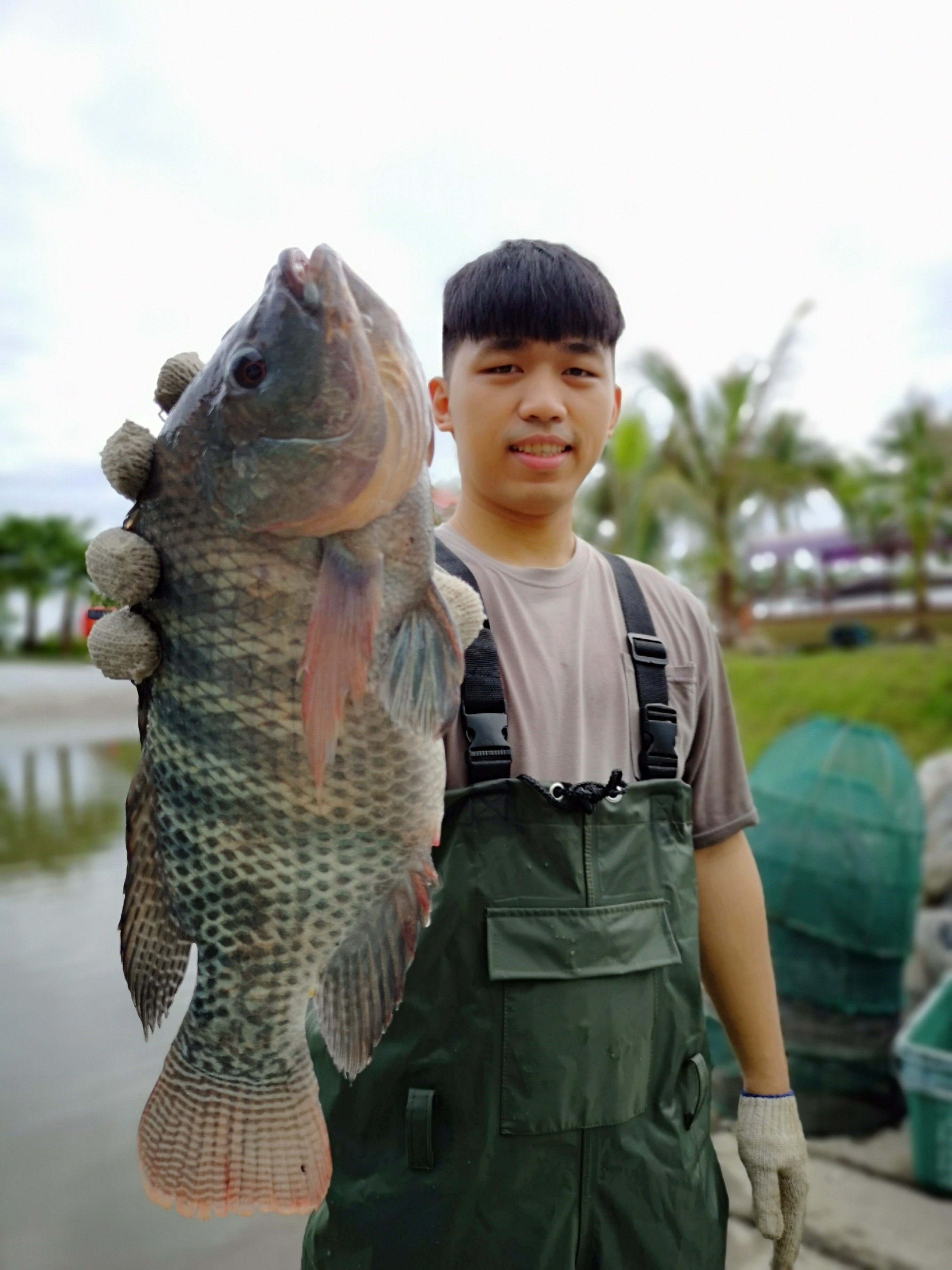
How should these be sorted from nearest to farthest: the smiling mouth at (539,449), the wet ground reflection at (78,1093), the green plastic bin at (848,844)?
1. the smiling mouth at (539,449)
2. the wet ground reflection at (78,1093)
3. the green plastic bin at (848,844)

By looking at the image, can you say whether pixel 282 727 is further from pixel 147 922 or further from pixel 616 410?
pixel 616 410

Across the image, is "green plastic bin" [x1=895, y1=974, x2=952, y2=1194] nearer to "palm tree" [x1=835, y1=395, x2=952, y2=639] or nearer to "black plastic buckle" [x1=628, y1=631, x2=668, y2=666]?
"black plastic buckle" [x1=628, y1=631, x2=668, y2=666]

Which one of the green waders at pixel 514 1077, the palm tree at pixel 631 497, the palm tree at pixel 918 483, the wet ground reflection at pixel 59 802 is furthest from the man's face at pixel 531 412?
the palm tree at pixel 918 483

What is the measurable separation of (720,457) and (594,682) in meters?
16.0

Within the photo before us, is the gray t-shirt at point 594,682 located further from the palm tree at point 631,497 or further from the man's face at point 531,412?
the palm tree at point 631,497

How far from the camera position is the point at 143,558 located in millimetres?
1137

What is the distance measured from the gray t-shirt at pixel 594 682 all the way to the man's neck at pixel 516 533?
2 centimetres

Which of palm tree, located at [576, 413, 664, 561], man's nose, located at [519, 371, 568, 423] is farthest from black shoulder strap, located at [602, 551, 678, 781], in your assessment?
palm tree, located at [576, 413, 664, 561]

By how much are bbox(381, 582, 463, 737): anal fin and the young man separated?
0.41m

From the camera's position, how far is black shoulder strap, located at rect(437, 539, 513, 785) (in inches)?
59.2

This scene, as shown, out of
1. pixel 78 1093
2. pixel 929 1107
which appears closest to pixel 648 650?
pixel 929 1107

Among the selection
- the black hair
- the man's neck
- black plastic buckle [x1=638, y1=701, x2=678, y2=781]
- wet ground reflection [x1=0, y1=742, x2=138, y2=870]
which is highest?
the black hair

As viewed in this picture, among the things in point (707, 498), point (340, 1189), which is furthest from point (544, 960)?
point (707, 498)

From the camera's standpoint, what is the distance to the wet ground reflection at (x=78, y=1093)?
3.92 metres
